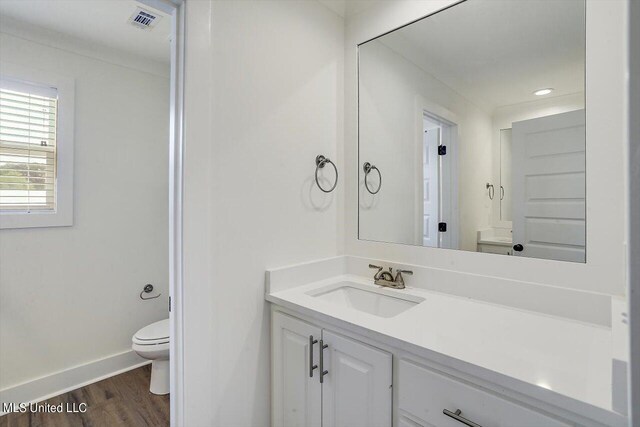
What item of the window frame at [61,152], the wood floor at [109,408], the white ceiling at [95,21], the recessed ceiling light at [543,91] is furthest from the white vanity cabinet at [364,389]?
the white ceiling at [95,21]

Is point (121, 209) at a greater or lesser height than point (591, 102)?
lesser

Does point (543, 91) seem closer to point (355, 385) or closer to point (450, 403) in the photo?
point (450, 403)

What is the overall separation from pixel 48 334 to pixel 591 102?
3.13 meters

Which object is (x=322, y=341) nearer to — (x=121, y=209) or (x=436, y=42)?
(x=436, y=42)

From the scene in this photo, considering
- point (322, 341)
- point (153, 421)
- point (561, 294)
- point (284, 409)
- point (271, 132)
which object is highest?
point (271, 132)

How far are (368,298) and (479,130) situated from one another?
944 mm

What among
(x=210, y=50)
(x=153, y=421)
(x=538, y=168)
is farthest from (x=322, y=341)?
(x=153, y=421)

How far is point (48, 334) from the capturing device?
6.70 feet

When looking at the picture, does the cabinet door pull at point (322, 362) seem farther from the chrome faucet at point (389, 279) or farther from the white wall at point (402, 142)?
the white wall at point (402, 142)

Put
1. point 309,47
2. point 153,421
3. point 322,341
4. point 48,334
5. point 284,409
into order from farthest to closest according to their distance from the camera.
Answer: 1. point 48,334
2. point 153,421
3. point 309,47
4. point 284,409
5. point 322,341

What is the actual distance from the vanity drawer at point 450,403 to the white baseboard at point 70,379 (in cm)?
227

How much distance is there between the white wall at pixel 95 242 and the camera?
1.94 metres

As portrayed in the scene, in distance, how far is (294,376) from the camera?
1312mm

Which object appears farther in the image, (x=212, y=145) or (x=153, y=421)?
(x=153, y=421)
